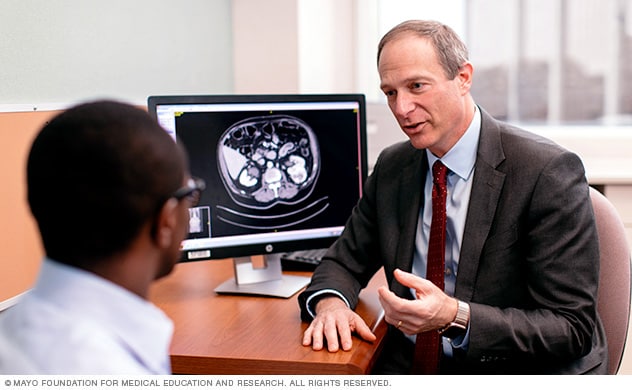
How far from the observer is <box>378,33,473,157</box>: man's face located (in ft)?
4.88

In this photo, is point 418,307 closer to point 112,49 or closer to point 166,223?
point 166,223

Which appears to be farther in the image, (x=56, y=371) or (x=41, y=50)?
(x=41, y=50)

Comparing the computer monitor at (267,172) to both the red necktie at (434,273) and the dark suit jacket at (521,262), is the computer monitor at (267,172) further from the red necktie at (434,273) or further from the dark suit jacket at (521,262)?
the red necktie at (434,273)

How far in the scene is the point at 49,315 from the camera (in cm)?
66

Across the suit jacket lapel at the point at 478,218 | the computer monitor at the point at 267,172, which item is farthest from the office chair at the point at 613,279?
the computer monitor at the point at 267,172

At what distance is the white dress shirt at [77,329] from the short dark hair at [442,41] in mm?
959

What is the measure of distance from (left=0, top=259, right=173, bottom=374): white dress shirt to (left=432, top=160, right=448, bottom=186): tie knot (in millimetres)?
932

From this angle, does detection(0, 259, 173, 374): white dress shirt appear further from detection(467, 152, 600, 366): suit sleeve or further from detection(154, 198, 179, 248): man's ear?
detection(467, 152, 600, 366): suit sleeve

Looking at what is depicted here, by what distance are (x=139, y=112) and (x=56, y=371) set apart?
25 cm

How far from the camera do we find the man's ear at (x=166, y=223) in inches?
27.5

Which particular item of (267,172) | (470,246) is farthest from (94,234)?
(267,172)

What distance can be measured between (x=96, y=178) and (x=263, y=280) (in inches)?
44.2

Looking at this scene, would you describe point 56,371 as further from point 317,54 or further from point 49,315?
point 317,54

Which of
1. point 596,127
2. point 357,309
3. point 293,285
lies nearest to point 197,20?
point 293,285
